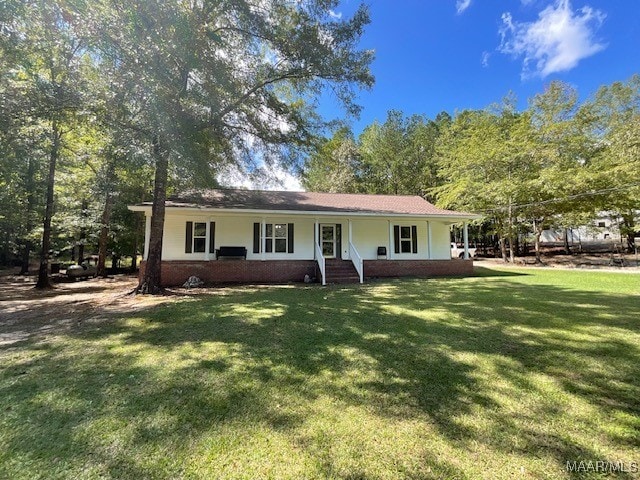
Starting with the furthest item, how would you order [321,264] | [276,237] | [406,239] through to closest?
[406,239] → [276,237] → [321,264]

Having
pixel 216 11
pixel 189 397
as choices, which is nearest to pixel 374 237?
pixel 216 11

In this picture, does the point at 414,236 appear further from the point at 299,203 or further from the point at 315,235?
the point at 299,203

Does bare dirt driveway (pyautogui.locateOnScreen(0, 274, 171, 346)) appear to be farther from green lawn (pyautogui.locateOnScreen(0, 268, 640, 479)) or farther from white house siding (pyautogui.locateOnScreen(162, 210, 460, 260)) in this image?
white house siding (pyautogui.locateOnScreen(162, 210, 460, 260))

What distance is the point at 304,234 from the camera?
1377 cm

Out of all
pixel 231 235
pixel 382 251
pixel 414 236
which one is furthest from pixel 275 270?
pixel 414 236

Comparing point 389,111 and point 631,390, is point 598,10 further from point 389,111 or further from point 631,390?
point 389,111

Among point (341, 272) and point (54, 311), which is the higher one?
Result: point (341, 272)

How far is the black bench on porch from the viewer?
12.1 meters

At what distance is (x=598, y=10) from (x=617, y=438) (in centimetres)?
1786

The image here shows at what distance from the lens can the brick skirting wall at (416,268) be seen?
13.5m

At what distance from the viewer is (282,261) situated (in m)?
12.4

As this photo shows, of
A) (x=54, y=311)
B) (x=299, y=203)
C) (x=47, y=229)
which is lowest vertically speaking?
(x=54, y=311)
